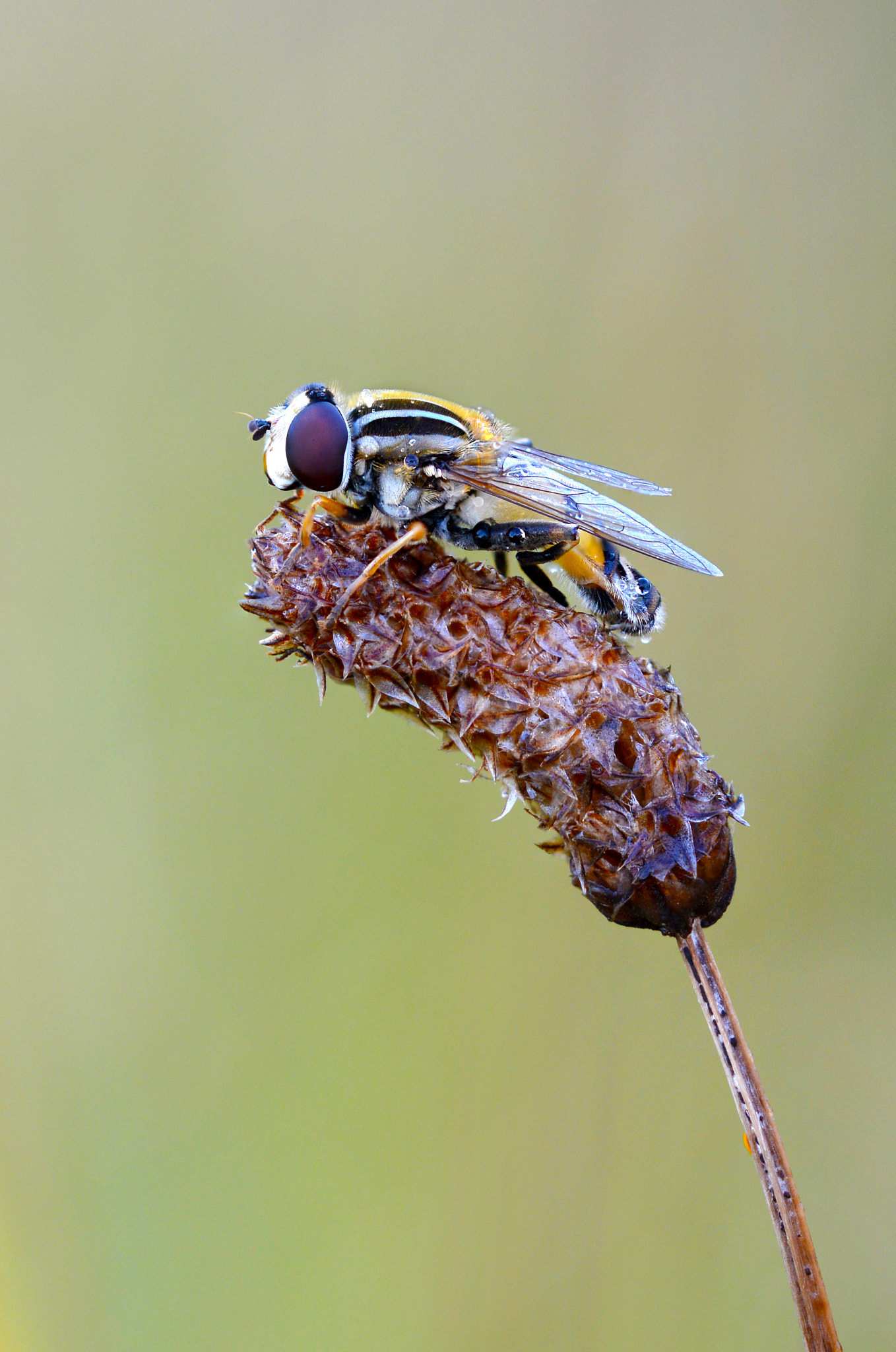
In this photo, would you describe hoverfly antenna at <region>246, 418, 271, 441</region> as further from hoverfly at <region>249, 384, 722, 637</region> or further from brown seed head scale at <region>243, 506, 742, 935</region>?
brown seed head scale at <region>243, 506, 742, 935</region>

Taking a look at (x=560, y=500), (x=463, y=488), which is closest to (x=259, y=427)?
(x=463, y=488)

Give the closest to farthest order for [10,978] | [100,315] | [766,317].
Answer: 1. [10,978]
2. [100,315]
3. [766,317]

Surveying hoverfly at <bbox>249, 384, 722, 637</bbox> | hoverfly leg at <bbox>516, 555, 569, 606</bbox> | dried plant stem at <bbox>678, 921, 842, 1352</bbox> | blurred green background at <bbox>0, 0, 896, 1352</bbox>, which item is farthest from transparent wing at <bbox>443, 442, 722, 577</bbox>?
dried plant stem at <bbox>678, 921, 842, 1352</bbox>

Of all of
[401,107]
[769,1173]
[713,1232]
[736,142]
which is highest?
[401,107]

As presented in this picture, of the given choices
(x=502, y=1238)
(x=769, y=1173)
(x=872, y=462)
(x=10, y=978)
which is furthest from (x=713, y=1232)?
(x=872, y=462)

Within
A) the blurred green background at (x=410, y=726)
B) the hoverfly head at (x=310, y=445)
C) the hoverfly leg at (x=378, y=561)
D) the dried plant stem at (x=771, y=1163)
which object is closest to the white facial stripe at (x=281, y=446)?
the hoverfly head at (x=310, y=445)

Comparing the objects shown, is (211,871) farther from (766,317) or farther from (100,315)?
(766,317)
